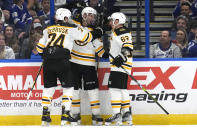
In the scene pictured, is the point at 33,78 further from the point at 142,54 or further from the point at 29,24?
the point at 142,54

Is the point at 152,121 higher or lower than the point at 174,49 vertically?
lower

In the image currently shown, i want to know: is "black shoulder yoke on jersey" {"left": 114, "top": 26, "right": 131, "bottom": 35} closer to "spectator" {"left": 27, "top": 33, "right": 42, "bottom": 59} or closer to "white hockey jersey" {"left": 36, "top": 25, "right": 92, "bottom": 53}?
"white hockey jersey" {"left": 36, "top": 25, "right": 92, "bottom": 53}

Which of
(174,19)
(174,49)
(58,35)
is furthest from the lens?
(174,19)

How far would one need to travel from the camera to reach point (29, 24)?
8156 mm

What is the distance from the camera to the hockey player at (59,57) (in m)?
7.37

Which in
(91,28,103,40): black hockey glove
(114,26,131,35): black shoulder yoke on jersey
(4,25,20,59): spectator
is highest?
(114,26,131,35): black shoulder yoke on jersey

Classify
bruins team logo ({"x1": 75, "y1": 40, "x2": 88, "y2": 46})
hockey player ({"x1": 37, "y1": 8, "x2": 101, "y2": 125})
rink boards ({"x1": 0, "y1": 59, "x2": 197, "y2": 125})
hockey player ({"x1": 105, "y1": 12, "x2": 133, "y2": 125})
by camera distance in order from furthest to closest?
rink boards ({"x1": 0, "y1": 59, "x2": 197, "y2": 125}) → bruins team logo ({"x1": 75, "y1": 40, "x2": 88, "y2": 46}) → hockey player ({"x1": 105, "y1": 12, "x2": 133, "y2": 125}) → hockey player ({"x1": 37, "y1": 8, "x2": 101, "y2": 125})

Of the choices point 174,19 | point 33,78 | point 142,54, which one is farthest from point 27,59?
point 174,19

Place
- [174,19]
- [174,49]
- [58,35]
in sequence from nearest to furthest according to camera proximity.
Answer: [58,35], [174,49], [174,19]

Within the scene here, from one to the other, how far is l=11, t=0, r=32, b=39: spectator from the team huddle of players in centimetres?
64

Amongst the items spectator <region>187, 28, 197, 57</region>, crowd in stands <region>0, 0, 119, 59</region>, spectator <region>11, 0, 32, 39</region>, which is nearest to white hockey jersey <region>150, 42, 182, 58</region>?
spectator <region>187, 28, 197, 57</region>

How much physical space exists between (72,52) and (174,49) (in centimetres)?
124

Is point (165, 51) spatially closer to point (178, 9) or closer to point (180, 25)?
point (180, 25)

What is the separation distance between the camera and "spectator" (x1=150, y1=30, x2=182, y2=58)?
7.86m
